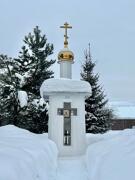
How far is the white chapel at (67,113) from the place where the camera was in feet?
48.2

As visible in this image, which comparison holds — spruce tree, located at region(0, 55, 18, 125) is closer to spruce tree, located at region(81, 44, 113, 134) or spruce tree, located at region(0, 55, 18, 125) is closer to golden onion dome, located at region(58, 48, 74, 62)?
spruce tree, located at region(81, 44, 113, 134)

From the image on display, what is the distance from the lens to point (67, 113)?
1488cm

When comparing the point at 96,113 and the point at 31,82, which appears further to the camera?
the point at 31,82

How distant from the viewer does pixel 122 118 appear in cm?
4875

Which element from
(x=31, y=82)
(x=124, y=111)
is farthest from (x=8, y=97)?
(x=124, y=111)

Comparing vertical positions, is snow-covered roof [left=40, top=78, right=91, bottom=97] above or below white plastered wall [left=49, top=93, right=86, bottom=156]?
above

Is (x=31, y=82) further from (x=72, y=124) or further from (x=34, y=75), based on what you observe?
(x=72, y=124)

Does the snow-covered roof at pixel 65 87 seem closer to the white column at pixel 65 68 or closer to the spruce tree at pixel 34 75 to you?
the white column at pixel 65 68

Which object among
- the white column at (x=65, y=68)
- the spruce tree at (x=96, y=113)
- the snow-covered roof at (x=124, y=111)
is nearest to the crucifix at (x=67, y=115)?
the white column at (x=65, y=68)

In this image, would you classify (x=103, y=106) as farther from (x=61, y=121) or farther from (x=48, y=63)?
(x=61, y=121)

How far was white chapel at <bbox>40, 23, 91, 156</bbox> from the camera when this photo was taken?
1470 centimetres

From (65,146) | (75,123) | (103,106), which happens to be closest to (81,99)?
(75,123)

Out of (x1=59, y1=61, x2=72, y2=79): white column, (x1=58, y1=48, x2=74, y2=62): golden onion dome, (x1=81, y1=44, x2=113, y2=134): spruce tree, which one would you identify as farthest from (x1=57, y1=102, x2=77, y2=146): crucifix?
(x1=81, y1=44, x2=113, y2=134): spruce tree

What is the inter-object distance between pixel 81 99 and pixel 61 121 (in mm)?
1307
